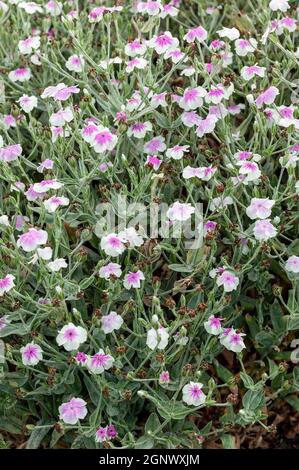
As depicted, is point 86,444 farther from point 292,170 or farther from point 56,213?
point 292,170

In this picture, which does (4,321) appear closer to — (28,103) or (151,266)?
(151,266)

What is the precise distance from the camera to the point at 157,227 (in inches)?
79.5

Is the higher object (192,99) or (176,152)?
(192,99)

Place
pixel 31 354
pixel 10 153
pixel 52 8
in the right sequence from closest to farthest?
pixel 31 354
pixel 10 153
pixel 52 8

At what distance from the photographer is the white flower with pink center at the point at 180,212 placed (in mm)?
1884

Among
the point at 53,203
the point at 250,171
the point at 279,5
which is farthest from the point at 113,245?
the point at 279,5

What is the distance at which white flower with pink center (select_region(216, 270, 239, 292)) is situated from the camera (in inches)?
75.8

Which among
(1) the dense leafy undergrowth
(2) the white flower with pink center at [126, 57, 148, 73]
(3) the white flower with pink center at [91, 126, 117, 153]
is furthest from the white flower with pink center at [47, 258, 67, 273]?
(2) the white flower with pink center at [126, 57, 148, 73]

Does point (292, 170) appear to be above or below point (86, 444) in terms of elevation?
above

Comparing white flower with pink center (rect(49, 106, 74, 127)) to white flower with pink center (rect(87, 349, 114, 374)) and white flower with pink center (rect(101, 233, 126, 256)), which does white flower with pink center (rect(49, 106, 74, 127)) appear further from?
white flower with pink center (rect(87, 349, 114, 374))

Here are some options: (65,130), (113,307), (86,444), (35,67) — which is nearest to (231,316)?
(113,307)

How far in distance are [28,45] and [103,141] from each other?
62 centimetres

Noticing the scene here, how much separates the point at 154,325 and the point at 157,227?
0.34m

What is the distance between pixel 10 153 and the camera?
2.12m
